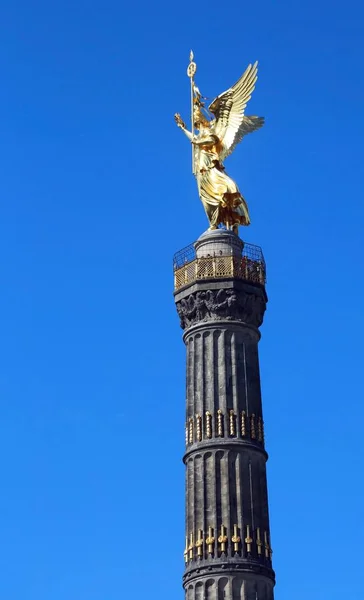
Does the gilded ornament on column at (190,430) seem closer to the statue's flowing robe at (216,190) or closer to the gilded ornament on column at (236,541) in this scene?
the gilded ornament on column at (236,541)

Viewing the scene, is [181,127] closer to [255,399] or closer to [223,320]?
[223,320]

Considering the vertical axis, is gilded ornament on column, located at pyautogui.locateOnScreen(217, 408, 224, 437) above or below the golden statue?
below

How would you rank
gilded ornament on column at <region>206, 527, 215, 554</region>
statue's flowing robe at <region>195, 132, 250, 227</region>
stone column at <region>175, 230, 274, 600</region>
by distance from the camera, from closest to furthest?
1. stone column at <region>175, 230, 274, 600</region>
2. gilded ornament on column at <region>206, 527, 215, 554</region>
3. statue's flowing robe at <region>195, 132, 250, 227</region>

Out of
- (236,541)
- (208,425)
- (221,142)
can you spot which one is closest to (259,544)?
(236,541)

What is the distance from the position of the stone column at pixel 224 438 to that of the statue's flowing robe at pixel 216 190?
1.51 meters

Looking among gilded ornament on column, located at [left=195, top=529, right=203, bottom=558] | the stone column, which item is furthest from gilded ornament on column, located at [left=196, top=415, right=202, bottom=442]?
gilded ornament on column, located at [left=195, top=529, right=203, bottom=558]

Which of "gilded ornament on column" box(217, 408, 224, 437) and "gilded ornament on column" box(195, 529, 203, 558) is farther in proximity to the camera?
"gilded ornament on column" box(217, 408, 224, 437)

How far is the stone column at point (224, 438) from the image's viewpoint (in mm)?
51594

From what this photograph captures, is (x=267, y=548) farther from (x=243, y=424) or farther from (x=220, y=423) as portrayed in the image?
(x=220, y=423)

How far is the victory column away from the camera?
170ft

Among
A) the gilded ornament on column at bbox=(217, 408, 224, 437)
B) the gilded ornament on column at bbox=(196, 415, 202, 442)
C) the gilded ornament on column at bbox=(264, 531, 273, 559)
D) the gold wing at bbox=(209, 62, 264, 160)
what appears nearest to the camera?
the gilded ornament on column at bbox=(264, 531, 273, 559)

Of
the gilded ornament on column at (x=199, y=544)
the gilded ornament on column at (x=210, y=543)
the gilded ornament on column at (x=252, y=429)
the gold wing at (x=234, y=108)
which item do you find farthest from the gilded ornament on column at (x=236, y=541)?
the gold wing at (x=234, y=108)

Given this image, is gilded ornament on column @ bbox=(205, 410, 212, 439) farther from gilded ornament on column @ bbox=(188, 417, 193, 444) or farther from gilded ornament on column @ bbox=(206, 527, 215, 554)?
gilded ornament on column @ bbox=(206, 527, 215, 554)

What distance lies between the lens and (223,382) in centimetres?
5572
